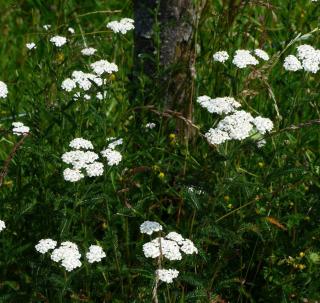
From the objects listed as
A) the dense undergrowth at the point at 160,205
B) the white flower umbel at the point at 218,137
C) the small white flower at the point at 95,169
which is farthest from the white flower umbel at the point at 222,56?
the small white flower at the point at 95,169

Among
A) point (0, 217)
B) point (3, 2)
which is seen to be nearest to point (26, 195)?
point (0, 217)

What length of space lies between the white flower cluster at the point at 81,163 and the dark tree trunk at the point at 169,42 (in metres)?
0.85

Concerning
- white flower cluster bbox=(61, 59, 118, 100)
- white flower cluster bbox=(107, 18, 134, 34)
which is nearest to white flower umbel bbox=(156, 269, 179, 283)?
white flower cluster bbox=(61, 59, 118, 100)

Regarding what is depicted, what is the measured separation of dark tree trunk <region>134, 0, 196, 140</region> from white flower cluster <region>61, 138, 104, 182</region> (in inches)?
33.6

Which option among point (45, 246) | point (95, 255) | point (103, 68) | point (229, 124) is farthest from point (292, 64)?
point (45, 246)

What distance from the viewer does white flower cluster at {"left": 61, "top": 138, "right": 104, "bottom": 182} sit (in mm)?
2694

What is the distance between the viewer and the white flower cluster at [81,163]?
2.69 m

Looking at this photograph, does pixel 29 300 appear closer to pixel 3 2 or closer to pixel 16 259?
pixel 16 259

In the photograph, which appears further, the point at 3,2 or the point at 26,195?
the point at 3,2

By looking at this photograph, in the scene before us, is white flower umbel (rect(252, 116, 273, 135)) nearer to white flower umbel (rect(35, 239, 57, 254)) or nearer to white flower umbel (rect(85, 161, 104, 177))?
white flower umbel (rect(85, 161, 104, 177))

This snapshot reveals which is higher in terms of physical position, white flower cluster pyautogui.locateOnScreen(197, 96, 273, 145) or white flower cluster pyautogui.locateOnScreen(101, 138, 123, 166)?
white flower cluster pyautogui.locateOnScreen(197, 96, 273, 145)

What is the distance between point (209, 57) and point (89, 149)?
1.24 meters

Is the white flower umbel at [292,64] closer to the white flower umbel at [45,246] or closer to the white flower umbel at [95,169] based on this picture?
the white flower umbel at [95,169]

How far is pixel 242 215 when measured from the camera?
3.06 m
